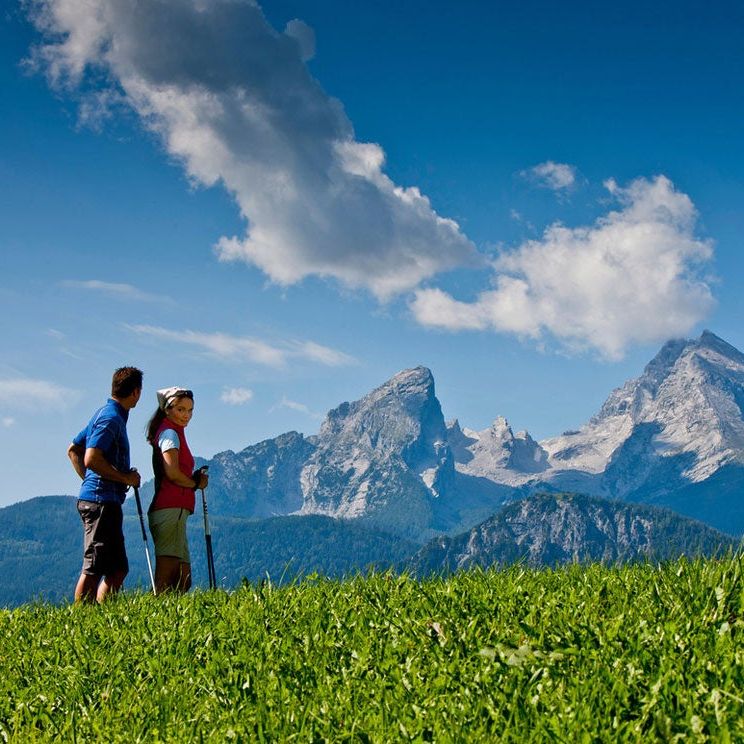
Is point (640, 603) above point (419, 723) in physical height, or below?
above

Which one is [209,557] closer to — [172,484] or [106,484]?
[172,484]

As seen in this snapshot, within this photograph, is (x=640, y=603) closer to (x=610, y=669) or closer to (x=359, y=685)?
(x=610, y=669)

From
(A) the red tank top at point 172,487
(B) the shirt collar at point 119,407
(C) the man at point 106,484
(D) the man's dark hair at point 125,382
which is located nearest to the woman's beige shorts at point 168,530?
(A) the red tank top at point 172,487

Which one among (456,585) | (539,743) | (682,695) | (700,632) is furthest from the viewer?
(456,585)

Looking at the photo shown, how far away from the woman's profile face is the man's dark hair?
2.59 ft

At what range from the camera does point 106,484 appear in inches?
484

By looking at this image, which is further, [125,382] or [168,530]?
[125,382]

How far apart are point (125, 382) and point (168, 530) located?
7.92ft

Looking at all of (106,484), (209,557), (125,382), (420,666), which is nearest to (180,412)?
(125,382)

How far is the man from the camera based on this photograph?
1195 centimetres

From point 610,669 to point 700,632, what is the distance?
779 millimetres

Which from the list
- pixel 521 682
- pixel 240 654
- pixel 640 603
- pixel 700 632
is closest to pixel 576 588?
pixel 640 603

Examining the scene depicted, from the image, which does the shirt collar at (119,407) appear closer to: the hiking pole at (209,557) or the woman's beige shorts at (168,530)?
the hiking pole at (209,557)

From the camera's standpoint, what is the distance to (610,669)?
443 centimetres
